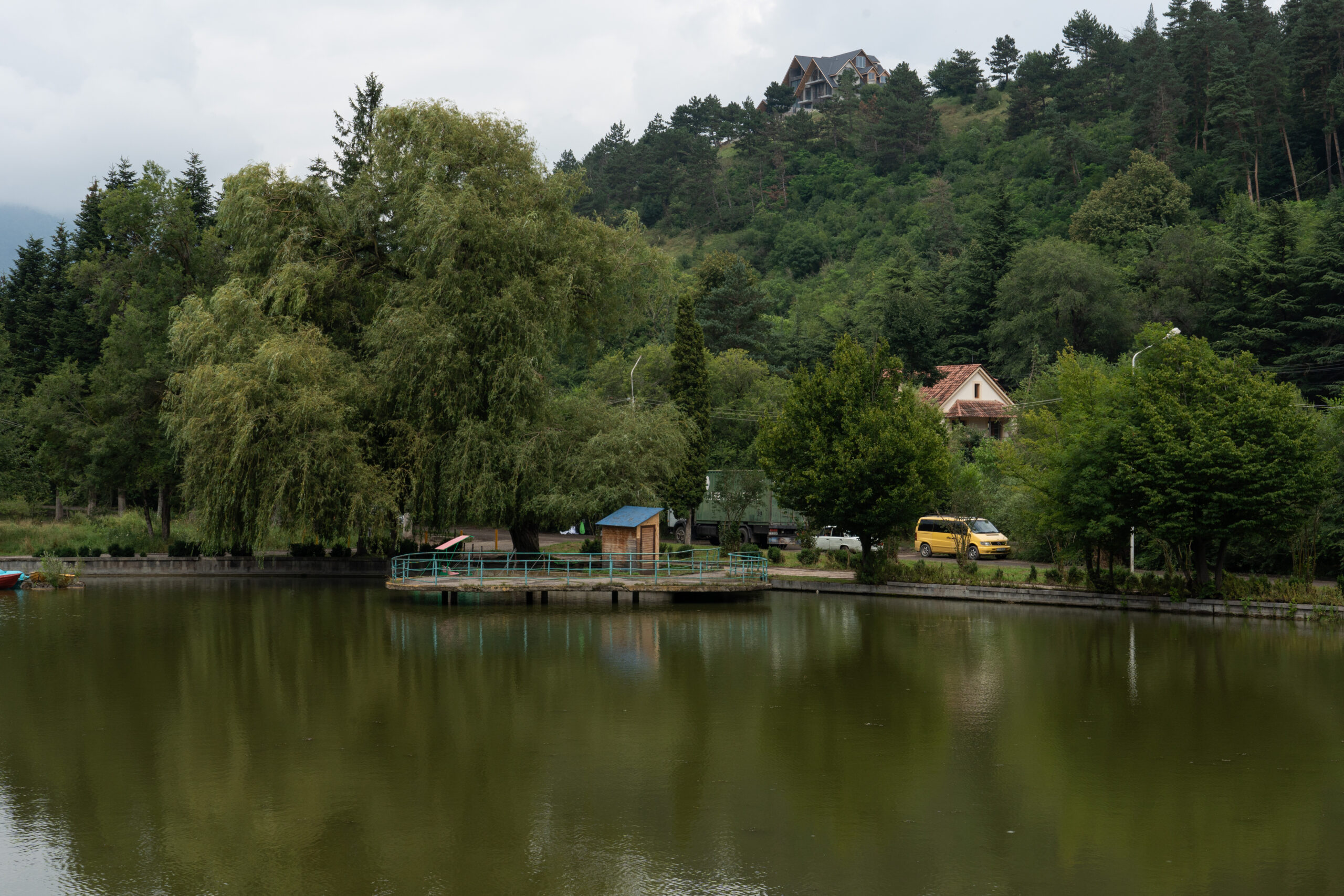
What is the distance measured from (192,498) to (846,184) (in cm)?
9327

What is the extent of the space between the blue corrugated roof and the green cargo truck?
1083cm

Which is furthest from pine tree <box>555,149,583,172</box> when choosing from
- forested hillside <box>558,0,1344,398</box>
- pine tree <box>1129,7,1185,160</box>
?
pine tree <box>1129,7,1185,160</box>

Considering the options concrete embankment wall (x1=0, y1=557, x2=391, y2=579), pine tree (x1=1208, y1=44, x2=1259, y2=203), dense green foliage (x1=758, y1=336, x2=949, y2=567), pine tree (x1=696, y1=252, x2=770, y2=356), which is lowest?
concrete embankment wall (x1=0, y1=557, x2=391, y2=579)

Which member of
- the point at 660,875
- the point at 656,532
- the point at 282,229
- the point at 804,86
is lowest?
the point at 660,875

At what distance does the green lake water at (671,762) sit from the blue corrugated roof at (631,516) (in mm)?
7535

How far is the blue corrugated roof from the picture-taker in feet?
110

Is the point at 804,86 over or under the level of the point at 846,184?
over

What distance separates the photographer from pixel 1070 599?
103ft

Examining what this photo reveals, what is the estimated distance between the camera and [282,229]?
39.2 metres

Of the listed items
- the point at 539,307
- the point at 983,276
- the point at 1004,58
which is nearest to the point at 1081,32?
the point at 1004,58

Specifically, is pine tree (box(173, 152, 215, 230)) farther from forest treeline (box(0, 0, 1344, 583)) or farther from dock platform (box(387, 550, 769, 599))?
dock platform (box(387, 550, 769, 599))

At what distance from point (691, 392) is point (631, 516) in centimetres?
1130

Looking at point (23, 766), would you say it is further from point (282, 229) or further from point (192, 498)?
point (282, 229)

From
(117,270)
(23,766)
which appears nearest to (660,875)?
(23,766)
